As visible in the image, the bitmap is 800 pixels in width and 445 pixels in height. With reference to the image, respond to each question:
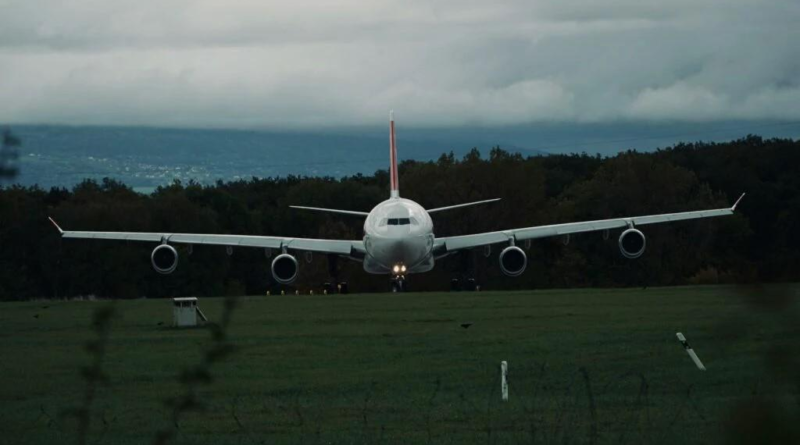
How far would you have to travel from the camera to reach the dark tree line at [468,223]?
82.9m

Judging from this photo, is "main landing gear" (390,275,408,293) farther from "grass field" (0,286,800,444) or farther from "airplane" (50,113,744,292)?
"grass field" (0,286,800,444)

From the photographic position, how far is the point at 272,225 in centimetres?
10819

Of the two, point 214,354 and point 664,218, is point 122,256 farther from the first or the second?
point 214,354

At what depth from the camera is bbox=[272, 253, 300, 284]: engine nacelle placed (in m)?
52.2

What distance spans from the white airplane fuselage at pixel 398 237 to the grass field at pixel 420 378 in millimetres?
19572

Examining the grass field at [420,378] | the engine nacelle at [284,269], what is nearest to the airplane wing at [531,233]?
the engine nacelle at [284,269]

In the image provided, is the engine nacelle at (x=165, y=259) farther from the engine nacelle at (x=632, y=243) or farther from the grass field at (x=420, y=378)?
the grass field at (x=420, y=378)

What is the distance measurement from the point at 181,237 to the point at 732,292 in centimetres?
5132

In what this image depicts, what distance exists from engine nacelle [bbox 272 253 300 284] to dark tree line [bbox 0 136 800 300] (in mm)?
14849

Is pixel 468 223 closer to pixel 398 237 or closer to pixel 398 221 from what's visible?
pixel 398 221

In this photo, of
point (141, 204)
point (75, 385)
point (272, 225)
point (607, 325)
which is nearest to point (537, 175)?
point (272, 225)

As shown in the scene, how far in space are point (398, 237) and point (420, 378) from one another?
106 feet

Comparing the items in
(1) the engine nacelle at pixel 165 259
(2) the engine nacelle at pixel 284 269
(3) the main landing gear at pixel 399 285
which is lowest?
(3) the main landing gear at pixel 399 285

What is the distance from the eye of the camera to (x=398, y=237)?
4981 centimetres
